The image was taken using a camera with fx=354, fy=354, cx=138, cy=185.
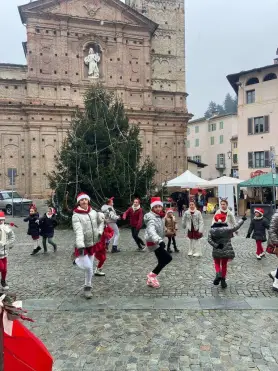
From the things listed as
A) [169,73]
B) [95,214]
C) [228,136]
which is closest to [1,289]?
[95,214]

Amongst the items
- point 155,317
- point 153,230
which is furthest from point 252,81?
point 155,317

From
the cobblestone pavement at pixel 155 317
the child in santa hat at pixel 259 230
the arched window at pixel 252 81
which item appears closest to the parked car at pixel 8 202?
the cobblestone pavement at pixel 155 317

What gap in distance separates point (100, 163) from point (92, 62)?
814 inches

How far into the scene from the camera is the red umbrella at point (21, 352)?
8.58 feet

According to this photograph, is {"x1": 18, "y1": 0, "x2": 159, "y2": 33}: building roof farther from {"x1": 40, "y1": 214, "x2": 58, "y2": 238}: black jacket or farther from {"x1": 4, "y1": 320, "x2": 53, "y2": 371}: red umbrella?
{"x1": 4, "y1": 320, "x2": 53, "y2": 371}: red umbrella

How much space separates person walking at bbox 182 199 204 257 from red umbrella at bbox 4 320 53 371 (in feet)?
26.3

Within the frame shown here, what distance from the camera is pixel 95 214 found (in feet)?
22.3

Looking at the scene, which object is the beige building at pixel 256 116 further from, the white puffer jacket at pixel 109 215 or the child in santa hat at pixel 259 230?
the white puffer jacket at pixel 109 215

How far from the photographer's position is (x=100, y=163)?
60.4ft

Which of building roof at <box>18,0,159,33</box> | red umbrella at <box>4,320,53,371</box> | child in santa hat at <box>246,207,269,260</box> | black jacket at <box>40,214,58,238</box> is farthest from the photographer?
building roof at <box>18,0,159,33</box>

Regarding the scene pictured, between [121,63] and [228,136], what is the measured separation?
2724 cm

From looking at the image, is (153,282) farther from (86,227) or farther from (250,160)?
(250,160)

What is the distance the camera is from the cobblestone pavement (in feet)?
13.5

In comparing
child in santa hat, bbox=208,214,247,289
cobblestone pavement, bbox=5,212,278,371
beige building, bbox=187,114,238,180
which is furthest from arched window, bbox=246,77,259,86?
child in santa hat, bbox=208,214,247,289
